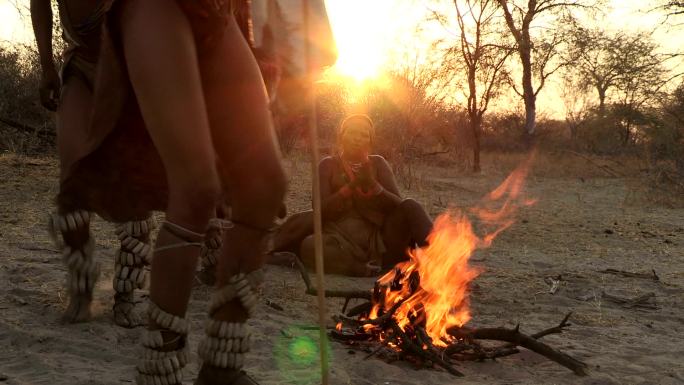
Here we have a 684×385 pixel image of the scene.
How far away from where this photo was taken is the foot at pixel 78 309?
3162mm

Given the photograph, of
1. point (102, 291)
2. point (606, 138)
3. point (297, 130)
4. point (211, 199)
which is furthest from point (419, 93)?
point (606, 138)

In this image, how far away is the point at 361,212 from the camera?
5379 mm

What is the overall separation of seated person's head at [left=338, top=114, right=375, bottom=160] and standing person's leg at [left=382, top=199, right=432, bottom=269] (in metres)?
0.51

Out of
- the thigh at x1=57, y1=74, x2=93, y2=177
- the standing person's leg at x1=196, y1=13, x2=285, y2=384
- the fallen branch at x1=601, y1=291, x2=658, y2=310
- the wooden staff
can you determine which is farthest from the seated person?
the wooden staff

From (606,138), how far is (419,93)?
1666 centimetres

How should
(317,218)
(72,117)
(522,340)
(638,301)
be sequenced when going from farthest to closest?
(638,301)
(522,340)
(72,117)
(317,218)

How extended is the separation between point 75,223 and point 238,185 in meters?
1.17

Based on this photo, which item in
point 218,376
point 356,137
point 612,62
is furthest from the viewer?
point 612,62

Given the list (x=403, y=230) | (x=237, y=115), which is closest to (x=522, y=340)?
(x=237, y=115)

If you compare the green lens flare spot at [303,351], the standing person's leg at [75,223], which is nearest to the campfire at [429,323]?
the green lens flare spot at [303,351]

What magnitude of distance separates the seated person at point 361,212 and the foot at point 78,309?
234 cm

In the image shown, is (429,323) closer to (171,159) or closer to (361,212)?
(171,159)

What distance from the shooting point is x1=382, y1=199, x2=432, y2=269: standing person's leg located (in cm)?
509

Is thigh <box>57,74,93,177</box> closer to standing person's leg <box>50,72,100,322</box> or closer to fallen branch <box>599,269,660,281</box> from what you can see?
standing person's leg <box>50,72,100,322</box>
